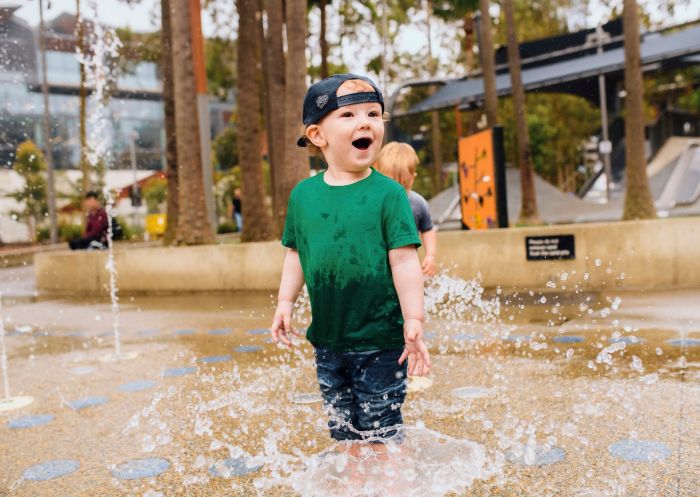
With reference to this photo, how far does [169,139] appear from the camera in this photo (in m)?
13.7

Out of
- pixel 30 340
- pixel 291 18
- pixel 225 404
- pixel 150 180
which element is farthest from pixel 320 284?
pixel 150 180

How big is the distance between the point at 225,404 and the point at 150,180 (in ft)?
148

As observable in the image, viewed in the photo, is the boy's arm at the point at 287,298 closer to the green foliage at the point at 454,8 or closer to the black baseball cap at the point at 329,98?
the black baseball cap at the point at 329,98

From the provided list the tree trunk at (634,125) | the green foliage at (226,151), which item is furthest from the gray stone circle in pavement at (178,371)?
the green foliage at (226,151)

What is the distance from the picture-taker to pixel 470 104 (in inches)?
1084

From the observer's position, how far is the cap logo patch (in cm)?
234

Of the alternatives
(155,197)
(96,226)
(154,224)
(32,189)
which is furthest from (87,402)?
(155,197)

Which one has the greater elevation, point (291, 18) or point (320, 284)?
point (291, 18)

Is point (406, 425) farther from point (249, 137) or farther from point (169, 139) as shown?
point (169, 139)

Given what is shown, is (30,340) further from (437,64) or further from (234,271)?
(437,64)

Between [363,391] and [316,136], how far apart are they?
940 millimetres

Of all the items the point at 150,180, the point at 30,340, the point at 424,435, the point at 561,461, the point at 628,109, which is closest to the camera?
the point at 561,461

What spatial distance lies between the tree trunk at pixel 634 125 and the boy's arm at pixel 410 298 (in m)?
9.53

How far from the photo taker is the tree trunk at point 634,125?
425 inches
